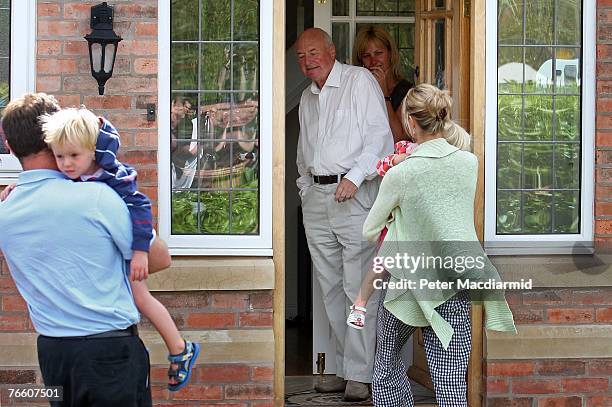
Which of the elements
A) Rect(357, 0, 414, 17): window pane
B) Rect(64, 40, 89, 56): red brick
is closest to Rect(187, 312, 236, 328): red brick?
Rect(64, 40, 89, 56): red brick

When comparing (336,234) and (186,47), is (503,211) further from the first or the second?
(186,47)

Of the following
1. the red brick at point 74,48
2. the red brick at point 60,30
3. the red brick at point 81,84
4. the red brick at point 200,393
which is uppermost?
the red brick at point 60,30

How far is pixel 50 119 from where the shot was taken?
11.5 ft

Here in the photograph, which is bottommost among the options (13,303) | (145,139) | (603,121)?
(13,303)

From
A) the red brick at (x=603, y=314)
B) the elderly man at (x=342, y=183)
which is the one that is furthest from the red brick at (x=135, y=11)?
the red brick at (x=603, y=314)

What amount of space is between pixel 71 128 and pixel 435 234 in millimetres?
1664

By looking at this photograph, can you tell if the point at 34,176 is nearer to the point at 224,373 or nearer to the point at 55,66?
the point at 55,66

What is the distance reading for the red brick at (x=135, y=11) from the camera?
558 centimetres

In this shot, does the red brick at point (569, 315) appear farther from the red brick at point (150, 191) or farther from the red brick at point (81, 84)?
the red brick at point (81, 84)

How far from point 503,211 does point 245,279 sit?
141 cm

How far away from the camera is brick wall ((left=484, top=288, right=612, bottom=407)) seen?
5.78m

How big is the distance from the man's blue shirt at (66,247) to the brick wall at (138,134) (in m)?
2.09

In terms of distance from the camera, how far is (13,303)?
5.55 metres

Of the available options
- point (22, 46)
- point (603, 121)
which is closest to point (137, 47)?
point (22, 46)
